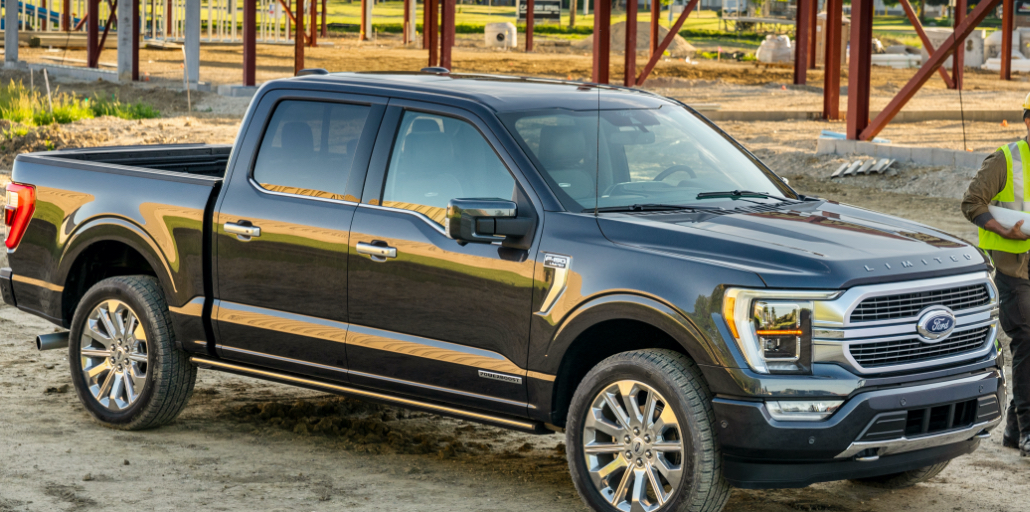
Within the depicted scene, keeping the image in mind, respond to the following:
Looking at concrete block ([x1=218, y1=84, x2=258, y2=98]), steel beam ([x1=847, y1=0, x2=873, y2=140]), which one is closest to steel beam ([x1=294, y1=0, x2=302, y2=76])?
concrete block ([x1=218, y1=84, x2=258, y2=98])

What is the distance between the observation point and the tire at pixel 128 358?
267 inches

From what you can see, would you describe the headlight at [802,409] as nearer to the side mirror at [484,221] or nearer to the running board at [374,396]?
the running board at [374,396]

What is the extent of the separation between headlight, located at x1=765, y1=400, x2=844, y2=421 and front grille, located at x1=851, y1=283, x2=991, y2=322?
0.33 metres

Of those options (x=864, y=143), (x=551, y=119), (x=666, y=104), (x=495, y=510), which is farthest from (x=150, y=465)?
(x=864, y=143)

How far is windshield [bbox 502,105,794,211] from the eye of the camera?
5758 millimetres

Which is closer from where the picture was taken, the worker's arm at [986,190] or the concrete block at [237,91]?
the worker's arm at [986,190]

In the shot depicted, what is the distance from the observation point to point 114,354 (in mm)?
6973

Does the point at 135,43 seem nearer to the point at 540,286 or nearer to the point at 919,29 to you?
the point at 919,29

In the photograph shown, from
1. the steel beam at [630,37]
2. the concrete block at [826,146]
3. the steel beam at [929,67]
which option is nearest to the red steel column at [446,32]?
the steel beam at [630,37]

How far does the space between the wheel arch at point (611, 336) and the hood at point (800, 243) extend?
0.25 m

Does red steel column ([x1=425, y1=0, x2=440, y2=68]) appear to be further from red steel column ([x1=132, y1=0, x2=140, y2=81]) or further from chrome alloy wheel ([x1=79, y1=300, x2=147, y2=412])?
chrome alloy wheel ([x1=79, y1=300, x2=147, y2=412])

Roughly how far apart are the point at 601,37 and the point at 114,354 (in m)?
20.1

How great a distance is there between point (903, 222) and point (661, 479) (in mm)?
1699

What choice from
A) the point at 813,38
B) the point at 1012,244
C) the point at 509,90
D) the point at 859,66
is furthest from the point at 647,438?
the point at 813,38
